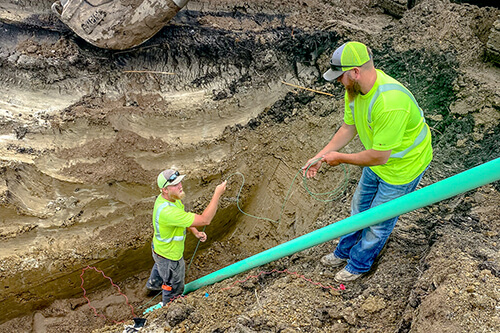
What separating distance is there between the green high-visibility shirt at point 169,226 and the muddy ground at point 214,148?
1.87 feet

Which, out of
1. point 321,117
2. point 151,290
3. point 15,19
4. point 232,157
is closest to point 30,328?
point 151,290

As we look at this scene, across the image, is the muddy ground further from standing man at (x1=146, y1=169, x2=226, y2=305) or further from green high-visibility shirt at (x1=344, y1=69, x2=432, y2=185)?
green high-visibility shirt at (x1=344, y1=69, x2=432, y2=185)

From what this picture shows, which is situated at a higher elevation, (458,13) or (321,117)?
(458,13)

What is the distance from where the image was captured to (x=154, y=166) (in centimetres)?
528

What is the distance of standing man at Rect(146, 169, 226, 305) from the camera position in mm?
3760

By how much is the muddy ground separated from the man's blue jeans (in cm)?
20

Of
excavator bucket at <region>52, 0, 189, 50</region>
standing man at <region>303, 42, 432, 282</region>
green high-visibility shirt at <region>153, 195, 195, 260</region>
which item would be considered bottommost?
green high-visibility shirt at <region>153, 195, 195, 260</region>

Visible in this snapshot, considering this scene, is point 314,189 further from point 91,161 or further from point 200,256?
point 91,161

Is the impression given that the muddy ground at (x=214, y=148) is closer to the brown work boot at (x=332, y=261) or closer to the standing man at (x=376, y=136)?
the brown work boot at (x=332, y=261)

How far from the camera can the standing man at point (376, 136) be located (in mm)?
2766

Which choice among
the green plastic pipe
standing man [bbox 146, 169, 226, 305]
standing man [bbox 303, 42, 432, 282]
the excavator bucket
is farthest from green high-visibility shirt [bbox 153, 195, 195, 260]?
the excavator bucket

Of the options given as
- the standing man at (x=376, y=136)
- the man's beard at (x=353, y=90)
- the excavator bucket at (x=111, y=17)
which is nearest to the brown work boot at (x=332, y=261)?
the standing man at (x=376, y=136)

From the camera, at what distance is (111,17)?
501cm

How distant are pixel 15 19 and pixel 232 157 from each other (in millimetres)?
3518
